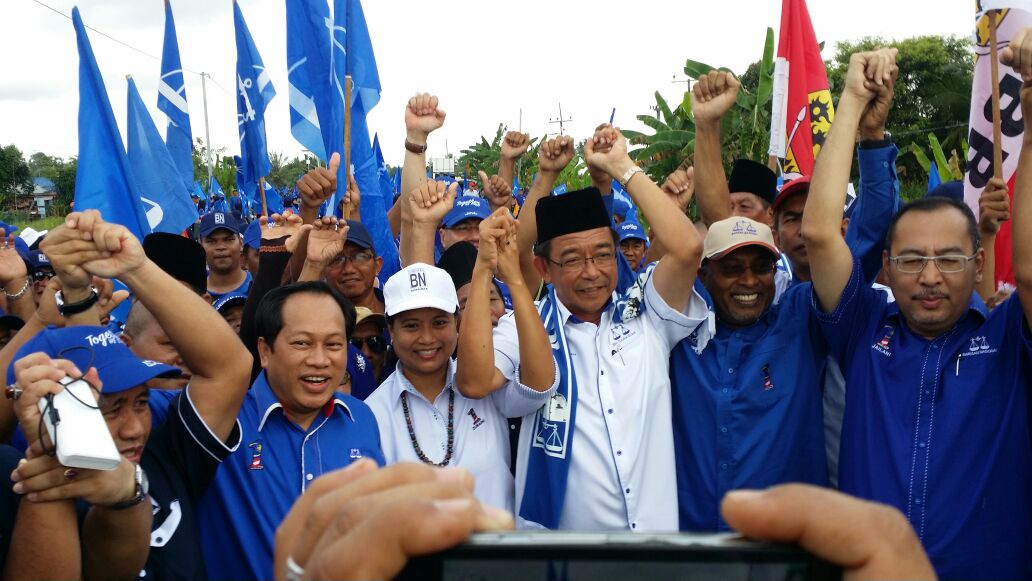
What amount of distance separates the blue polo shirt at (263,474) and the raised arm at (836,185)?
5.52 ft

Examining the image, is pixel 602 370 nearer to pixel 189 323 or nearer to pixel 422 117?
pixel 189 323

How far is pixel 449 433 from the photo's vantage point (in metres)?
3.14

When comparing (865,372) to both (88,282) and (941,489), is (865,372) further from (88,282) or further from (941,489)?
(88,282)

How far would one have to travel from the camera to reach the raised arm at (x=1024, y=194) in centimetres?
238

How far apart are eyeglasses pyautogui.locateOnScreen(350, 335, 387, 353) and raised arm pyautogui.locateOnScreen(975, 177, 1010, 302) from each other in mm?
2903

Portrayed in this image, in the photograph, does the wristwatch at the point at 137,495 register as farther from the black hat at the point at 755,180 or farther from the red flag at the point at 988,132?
the red flag at the point at 988,132

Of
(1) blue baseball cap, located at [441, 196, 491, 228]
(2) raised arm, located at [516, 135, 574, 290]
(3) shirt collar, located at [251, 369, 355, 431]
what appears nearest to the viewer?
(3) shirt collar, located at [251, 369, 355, 431]

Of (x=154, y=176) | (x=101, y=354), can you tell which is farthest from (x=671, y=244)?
(x=154, y=176)

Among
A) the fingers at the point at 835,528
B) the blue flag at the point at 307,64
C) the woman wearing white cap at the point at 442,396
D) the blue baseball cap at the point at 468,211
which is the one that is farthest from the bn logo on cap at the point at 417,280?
the blue flag at the point at 307,64

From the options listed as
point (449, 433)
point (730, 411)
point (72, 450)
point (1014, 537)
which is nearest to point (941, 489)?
point (1014, 537)

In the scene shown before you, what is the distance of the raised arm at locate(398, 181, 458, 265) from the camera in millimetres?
3963

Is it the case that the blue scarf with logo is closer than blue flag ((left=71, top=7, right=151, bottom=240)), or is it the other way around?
the blue scarf with logo

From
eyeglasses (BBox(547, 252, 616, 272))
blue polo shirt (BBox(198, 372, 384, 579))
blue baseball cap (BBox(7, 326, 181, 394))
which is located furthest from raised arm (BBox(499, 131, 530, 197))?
blue baseball cap (BBox(7, 326, 181, 394))

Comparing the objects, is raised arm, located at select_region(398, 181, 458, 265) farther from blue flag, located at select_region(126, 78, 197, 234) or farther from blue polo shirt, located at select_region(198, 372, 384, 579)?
blue flag, located at select_region(126, 78, 197, 234)
